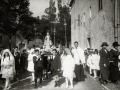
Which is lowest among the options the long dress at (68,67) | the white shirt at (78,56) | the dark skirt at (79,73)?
the dark skirt at (79,73)

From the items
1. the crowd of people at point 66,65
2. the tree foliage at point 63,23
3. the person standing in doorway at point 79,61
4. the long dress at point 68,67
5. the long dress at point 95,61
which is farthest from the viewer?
the tree foliage at point 63,23

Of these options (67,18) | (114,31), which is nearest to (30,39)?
(67,18)

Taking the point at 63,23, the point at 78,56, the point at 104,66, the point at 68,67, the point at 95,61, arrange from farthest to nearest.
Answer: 1. the point at 63,23
2. the point at 95,61
3. the point at 78,56
4. the point at 104,66
5. the point at 68,67

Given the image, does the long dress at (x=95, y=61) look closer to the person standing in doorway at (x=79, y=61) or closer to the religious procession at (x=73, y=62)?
the religious procession at (x=73, y=62)

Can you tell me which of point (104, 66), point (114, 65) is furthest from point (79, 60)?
point (114, 65)

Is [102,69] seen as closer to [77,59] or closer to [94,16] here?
[77,59]

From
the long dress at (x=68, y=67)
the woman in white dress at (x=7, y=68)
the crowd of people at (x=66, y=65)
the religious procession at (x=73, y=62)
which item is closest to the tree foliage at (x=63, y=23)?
the religious procession at (x=73, y=62)

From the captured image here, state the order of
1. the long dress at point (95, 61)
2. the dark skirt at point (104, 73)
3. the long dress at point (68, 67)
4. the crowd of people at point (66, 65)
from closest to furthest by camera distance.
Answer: the crowd of people at point (66, 65) < the long dress at point (68, 67) < the dark skirt at point (104, 73) < the long dress at point (95, 61)

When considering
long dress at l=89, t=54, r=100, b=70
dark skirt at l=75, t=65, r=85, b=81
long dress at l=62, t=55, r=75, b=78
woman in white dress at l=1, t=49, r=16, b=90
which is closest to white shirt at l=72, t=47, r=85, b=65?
dark skirt at l=75, t=65, r=85, b=81

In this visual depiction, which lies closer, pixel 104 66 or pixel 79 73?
pixel 104 66

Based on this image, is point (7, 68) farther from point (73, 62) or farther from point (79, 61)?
point (79, 61)

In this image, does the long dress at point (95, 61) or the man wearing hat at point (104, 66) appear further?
the long dress at point (95, 61)

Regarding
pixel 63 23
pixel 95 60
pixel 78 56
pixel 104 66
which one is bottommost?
pixel 104 66

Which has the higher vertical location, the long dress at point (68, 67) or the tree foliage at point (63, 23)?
the tree foliage at point (63, 23)
